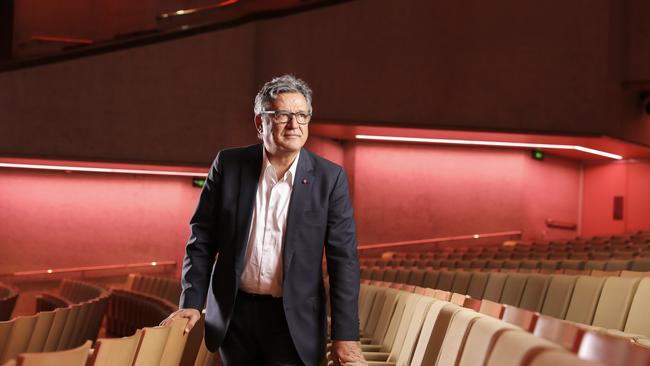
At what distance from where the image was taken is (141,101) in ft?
20.7

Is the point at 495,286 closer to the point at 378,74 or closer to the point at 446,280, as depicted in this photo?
the point at 446,280

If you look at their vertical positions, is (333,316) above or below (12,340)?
above

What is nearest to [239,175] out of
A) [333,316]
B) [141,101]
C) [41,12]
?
[333,316]

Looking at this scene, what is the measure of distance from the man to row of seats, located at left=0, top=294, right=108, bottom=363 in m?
0.91

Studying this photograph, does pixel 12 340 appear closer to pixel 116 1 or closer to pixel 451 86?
pixel 451 86

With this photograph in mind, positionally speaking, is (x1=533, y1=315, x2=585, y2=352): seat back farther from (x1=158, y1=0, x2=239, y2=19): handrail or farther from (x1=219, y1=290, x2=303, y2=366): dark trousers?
(x1=158, y1=0, x2=239, y2=19): handrail

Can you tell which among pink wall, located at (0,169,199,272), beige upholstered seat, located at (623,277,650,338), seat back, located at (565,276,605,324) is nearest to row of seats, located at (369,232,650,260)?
seat back, located at (565,276,605,324)

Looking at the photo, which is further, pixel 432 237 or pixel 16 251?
pixel 432 237

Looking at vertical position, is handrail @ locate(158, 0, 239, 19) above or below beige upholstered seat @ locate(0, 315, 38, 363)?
above

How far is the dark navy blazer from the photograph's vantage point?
1.51 meters

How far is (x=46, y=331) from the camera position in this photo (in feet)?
8.20

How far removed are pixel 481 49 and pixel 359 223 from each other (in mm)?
1864

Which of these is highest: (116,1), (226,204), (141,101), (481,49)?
(116,1)

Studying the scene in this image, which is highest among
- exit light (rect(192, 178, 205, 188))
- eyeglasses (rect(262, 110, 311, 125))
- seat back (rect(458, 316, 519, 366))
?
eyeglasses (rect(262, 110, 311, 125))
